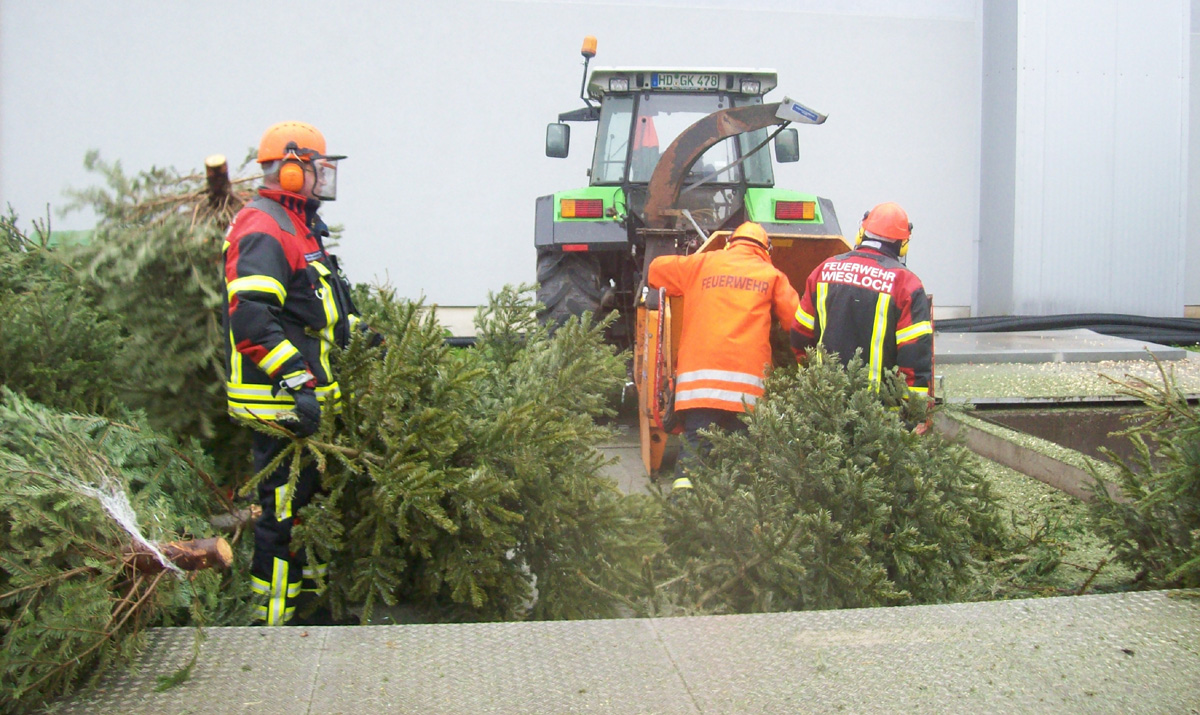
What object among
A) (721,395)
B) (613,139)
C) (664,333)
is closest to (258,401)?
(721,395)

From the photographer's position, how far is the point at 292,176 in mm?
3367

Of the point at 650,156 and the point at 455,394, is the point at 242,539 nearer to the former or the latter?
the point at 455,394

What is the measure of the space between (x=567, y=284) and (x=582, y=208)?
525mm

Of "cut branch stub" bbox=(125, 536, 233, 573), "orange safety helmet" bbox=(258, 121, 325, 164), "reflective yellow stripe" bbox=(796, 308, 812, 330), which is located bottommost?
"cut branch stub" bbox=(125, 536, 233, 573)

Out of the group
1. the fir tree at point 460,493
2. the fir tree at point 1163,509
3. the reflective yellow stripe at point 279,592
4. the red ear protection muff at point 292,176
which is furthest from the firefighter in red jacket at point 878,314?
the reflective yellow stripe at point 279,592

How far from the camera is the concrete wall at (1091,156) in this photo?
12656mm

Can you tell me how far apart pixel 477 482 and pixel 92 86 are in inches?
391

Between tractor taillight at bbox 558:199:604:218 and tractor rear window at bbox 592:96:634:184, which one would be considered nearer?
tractor taillight at bbox 558:199:604:218

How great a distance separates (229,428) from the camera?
3.76m

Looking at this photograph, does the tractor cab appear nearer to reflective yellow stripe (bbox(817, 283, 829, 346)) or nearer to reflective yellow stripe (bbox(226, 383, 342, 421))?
reflective yellow stripe (bbox(817, 283, 829, 346))

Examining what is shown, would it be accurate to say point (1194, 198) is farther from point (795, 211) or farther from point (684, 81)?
point (684, 81)

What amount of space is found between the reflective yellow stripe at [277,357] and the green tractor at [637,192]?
374cm

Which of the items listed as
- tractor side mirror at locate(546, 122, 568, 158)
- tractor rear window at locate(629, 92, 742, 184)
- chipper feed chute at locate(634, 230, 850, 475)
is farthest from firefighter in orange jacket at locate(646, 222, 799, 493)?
tractor side mirror at locate(546, 122, 568, 158)

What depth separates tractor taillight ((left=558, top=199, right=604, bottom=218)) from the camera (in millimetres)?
6980
